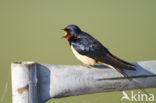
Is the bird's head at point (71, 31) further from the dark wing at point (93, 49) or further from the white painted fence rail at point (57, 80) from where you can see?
the white painted fence rail at point (57, 80)

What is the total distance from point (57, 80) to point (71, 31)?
407mm

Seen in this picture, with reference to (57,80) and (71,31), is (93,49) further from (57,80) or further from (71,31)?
(57,80)

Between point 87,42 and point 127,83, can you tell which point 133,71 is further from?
point 87,42

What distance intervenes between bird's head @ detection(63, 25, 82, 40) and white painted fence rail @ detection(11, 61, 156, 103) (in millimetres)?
303

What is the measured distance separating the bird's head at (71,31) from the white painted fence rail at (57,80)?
303mm

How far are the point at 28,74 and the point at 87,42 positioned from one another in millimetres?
462

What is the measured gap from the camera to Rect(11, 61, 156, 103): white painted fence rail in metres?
1.25

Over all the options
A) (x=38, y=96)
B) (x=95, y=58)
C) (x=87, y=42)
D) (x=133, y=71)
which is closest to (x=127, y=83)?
(x=133, y=71)

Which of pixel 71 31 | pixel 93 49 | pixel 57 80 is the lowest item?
pixel 57 80

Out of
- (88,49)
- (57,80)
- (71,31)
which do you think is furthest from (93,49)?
(57,80)

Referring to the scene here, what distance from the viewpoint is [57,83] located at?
4.23ft

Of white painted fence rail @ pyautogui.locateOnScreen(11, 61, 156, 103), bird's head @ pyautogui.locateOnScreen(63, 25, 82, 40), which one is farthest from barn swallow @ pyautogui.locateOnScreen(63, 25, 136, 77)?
white painted fence rail @ pyautogui.locateOnScreen(11, 61, 156, 103)

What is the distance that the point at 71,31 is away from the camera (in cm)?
161

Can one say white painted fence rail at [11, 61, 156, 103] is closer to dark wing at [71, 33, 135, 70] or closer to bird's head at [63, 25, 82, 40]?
dark wing at [71, 33, 135, 70]
